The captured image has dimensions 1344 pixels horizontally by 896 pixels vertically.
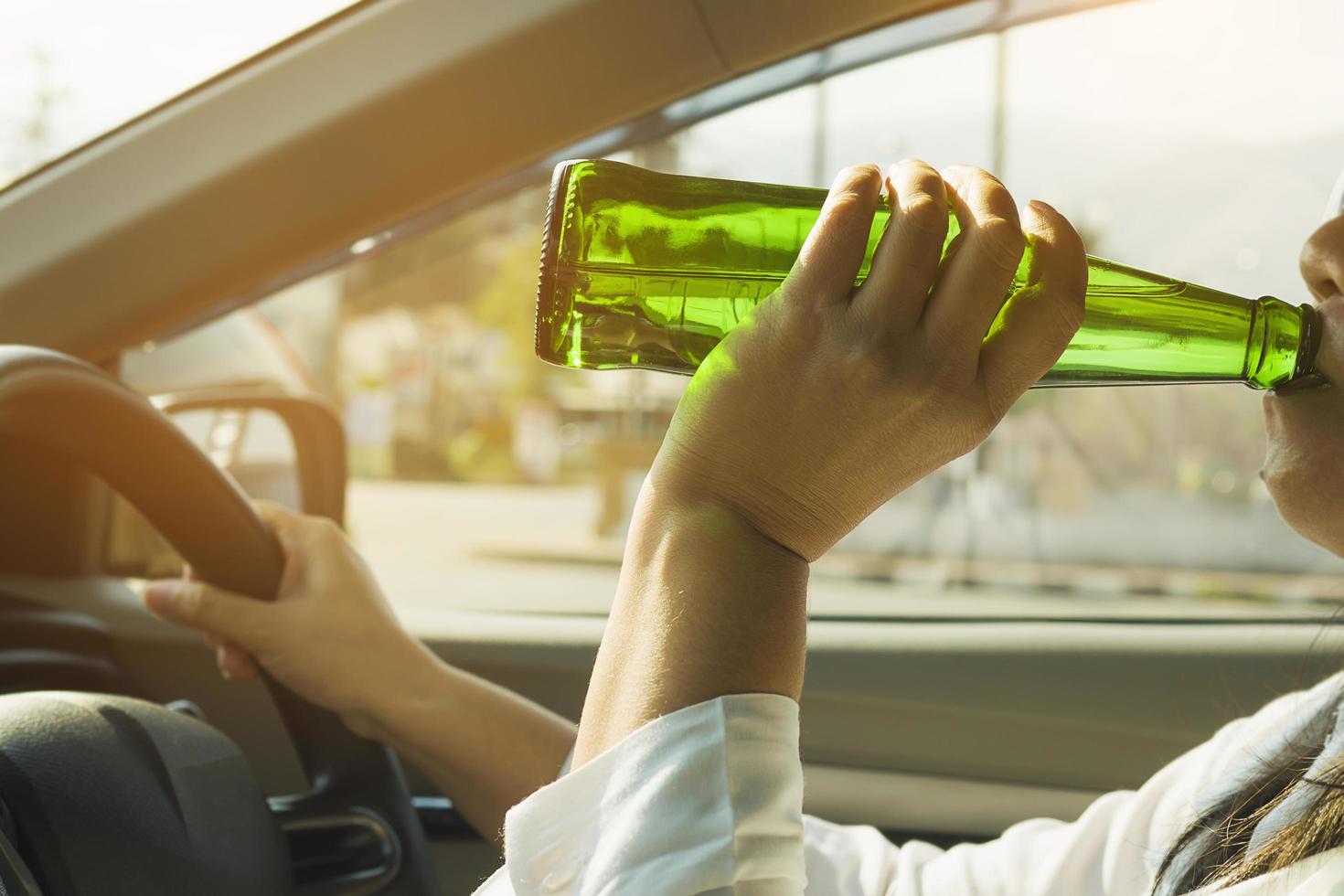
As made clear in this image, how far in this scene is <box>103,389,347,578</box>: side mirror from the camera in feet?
5.07

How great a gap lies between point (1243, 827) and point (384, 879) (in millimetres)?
716

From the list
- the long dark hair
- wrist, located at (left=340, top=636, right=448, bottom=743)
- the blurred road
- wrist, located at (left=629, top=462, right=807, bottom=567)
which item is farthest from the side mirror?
the long dark hair

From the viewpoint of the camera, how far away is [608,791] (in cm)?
65

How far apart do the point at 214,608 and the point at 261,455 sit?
57 centimetres

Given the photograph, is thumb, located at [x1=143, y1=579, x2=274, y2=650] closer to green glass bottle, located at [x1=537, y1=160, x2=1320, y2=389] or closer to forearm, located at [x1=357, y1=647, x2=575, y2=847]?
forearm, located at [x1=357, y1=647, x2=575, y2=847]

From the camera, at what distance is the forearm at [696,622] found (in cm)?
65

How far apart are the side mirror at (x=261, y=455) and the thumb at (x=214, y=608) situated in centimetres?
35

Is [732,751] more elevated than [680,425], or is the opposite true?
[680,425]

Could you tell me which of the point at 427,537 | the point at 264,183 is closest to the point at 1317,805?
the point at 264,183

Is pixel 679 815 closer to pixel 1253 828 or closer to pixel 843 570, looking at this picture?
pixel 1253 828

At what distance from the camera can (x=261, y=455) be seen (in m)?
1.66

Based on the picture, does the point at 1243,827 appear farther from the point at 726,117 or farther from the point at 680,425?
the point at 726,117

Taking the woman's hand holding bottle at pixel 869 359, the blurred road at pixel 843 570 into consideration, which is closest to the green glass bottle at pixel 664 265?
→ the woman's hand holding bottle at pixel 869 359

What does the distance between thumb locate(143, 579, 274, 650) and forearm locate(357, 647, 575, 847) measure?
137mm
